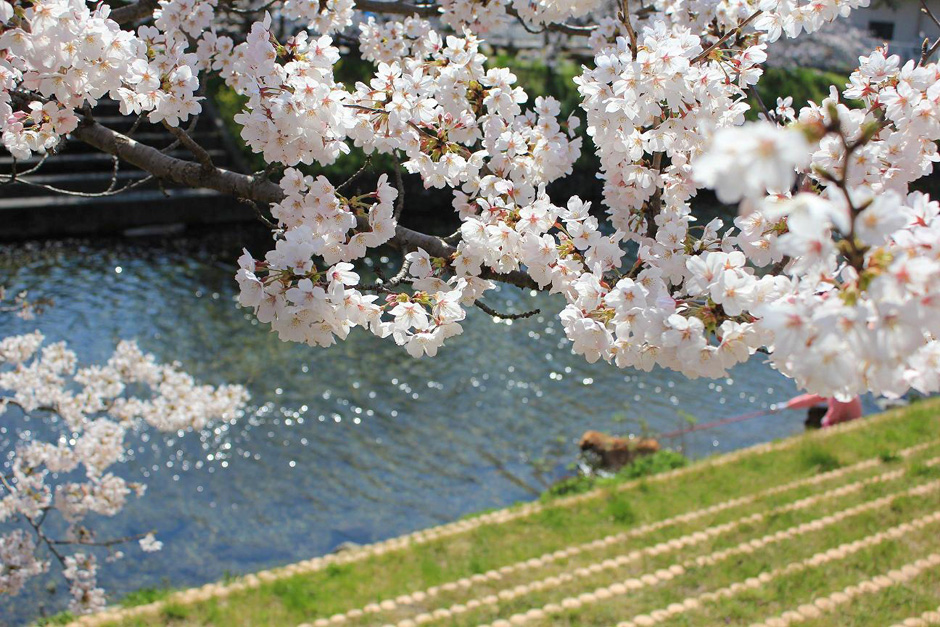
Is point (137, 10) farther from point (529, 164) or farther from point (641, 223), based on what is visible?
point (641, 223)

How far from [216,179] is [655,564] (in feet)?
11.6

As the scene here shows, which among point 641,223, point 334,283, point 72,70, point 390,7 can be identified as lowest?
point 334,283

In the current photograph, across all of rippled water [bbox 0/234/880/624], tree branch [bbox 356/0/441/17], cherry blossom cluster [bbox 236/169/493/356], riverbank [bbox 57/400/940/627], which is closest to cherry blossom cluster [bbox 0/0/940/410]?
cherry blossom cluster [bbox 236/169/493/356]

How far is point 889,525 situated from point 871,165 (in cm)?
364

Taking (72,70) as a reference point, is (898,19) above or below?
above

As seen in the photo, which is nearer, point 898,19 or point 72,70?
point 72,70

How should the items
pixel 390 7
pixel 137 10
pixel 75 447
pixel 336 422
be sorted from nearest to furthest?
pixel 137 10
pixel 390 7
pixel 75 447
pixel 336 422

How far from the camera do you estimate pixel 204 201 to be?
15.5m

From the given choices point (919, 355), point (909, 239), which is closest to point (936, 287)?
point (909, 239)

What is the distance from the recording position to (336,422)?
9.01m

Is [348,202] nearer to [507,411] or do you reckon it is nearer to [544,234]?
[544,234]

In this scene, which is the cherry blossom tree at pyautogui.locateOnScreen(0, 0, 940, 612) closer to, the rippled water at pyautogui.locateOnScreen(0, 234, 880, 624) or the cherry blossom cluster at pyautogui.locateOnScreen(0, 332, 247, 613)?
the cherry blossom cluster at pyautogui.locateOnScreen(0, 332, 247, 613)

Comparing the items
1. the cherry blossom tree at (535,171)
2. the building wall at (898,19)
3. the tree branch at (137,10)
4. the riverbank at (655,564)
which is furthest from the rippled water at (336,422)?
the building wall at (898,19)

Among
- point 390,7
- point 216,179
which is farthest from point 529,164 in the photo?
point 390,7
